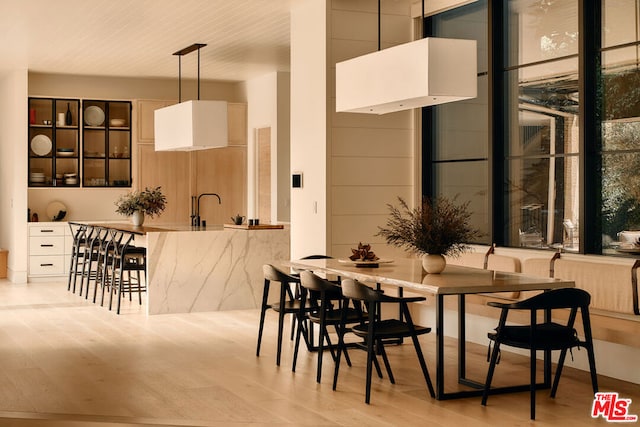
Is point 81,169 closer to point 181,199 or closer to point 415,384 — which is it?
point 181,199

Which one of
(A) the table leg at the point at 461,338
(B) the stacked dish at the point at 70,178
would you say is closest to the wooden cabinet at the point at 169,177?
(B) the stacked dish at the point at 70,178

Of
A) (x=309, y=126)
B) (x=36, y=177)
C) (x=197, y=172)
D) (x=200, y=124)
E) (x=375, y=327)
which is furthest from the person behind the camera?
(x=197, y=172)

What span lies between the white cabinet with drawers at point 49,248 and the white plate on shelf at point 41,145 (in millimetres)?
1087

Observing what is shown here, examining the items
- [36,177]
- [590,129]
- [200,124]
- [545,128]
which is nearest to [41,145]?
[36,177]

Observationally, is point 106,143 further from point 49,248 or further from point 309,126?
point 309,126

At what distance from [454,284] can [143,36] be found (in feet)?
18.5

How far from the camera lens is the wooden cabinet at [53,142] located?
12180 millimetres

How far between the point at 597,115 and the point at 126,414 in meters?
3.95

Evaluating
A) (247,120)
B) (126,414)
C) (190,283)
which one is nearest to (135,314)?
(190,283)

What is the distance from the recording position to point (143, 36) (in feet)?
30.5

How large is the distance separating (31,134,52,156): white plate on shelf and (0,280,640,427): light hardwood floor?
4.80 meters

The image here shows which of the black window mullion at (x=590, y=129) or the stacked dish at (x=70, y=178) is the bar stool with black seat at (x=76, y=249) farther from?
the black window mullion at (x=590, y=129)

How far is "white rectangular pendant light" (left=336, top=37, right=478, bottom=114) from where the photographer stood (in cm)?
538

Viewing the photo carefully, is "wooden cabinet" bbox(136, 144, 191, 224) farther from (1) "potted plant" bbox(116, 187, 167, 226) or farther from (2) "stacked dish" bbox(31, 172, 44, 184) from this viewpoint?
(1) "potted plant" bbox(116, 187, 167, 226)
